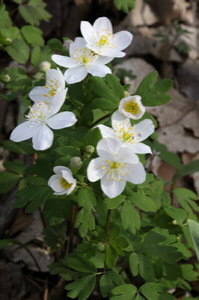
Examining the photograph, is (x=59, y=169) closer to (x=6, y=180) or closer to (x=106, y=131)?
(x=106, y=131)

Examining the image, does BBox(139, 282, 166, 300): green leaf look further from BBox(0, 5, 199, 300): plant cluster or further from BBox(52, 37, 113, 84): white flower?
BBox(52, 37, 113, 84): white flower

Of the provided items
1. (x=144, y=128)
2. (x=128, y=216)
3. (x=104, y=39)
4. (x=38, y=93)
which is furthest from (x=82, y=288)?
(x=104, y=39)

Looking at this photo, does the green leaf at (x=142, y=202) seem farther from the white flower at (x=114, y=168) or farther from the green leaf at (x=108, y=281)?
the green leaf at (x=108, y=281)

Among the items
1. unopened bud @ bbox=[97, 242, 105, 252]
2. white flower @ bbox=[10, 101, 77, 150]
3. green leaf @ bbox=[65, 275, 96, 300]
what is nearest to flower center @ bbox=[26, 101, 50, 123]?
white flower @ bbox=[10, 101, 77, 150]

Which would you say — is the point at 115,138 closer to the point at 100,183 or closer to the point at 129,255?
the point at 100,183

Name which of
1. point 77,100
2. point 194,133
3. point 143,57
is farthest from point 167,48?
point 77,100

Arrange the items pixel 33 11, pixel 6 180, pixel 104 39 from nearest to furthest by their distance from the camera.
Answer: pixel 104 39
pixel 6 180
pixel 33 11

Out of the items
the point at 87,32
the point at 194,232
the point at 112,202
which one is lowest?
the point at 194,232

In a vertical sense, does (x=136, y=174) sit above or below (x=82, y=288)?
above
